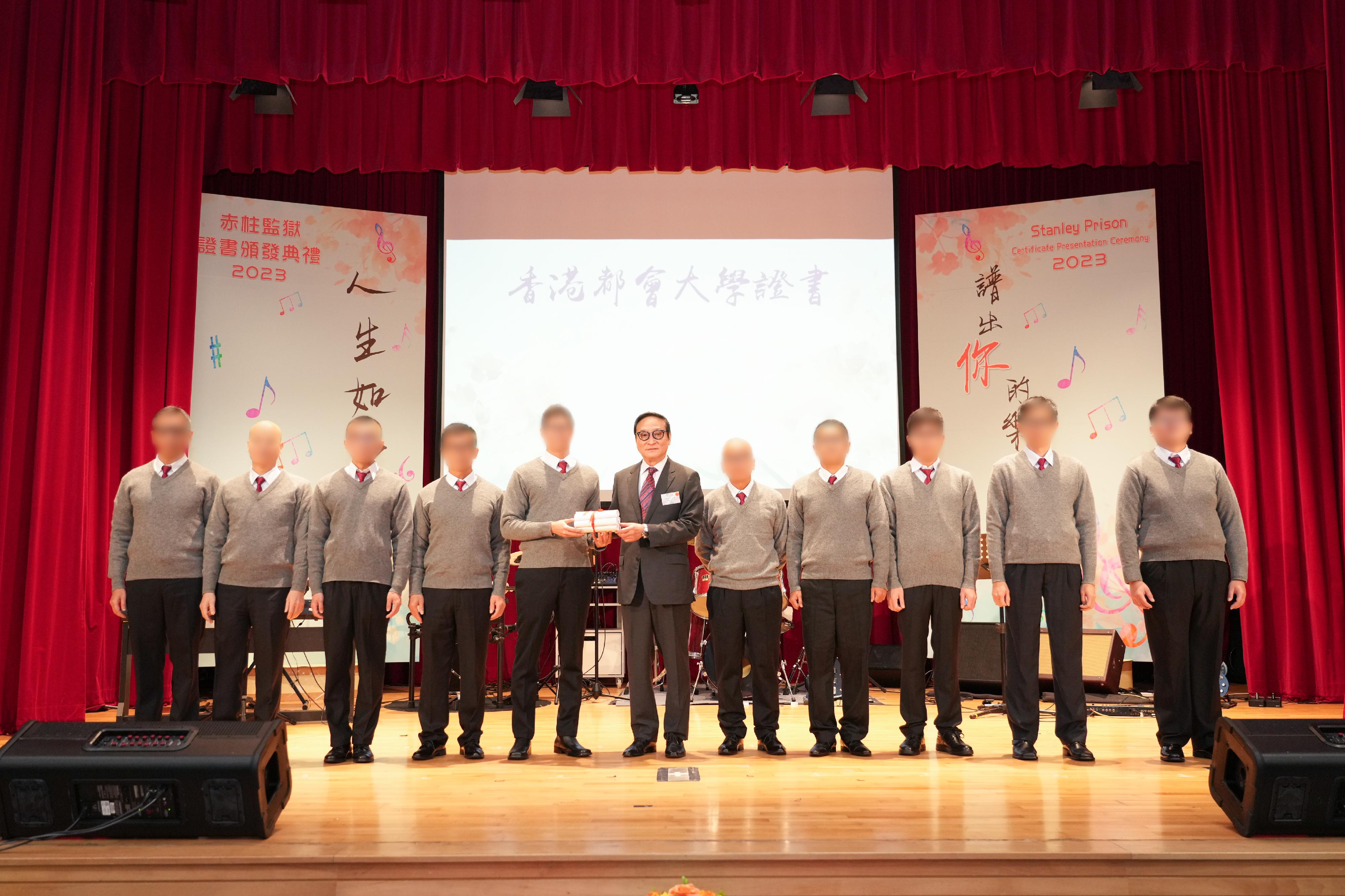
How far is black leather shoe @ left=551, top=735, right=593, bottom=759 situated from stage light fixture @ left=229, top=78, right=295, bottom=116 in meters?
4.43

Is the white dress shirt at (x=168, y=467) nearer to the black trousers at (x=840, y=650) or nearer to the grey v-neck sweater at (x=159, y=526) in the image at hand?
the grey v-neck sweater at (x=159, y=526)

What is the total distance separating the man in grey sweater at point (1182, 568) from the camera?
→ 4051 millimetres

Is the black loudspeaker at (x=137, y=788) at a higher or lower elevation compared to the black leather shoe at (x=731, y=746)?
higher

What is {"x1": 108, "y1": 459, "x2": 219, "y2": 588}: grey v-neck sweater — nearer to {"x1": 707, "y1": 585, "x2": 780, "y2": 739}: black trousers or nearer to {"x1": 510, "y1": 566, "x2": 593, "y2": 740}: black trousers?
{"x1": 510, "y1": 566, "x2": 593, "y2": 740}: black trousers

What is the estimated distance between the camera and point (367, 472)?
4250 mm

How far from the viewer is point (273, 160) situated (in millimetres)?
6594

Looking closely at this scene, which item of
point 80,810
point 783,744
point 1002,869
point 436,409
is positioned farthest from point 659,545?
point 436,409

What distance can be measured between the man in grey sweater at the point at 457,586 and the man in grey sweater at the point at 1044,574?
6.94 feet

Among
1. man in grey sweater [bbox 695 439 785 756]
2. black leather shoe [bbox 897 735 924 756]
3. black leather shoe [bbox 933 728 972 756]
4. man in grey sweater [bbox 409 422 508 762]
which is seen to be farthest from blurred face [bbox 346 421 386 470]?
black leather shoe [bbox 933 728 972 756]

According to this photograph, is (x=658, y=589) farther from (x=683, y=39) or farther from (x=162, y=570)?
(x=683, y=39)

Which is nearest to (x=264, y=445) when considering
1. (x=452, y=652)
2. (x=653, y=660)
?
(x=452, y=652)

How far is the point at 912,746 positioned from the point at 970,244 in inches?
154

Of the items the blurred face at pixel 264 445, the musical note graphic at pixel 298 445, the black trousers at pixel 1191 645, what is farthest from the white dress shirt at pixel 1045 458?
the musical note graphic at pixel 298 445

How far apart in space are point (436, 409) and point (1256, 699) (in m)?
5.47
